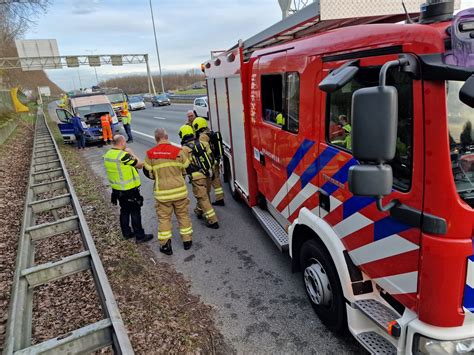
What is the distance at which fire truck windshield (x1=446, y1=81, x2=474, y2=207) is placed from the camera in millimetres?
1873

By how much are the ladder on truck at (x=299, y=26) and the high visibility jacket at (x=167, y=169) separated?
1269mm

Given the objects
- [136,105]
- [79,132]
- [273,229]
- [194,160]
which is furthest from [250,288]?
[136,105]

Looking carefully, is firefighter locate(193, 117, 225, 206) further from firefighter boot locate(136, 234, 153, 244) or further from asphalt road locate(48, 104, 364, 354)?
firefighter boot locate(136, 234, 153, 244)

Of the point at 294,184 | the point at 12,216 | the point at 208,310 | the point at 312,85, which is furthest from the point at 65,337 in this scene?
the point at 12,216

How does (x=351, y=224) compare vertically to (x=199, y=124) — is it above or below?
below

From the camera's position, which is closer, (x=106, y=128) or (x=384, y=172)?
(x=384, y=172)

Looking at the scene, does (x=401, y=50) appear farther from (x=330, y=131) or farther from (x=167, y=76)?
(x=167, y=76)

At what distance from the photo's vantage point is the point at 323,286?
3.19m

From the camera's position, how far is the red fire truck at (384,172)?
182 centimetres

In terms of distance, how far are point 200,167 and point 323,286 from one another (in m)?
3.01

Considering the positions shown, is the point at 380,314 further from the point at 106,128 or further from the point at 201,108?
the point at 201,108

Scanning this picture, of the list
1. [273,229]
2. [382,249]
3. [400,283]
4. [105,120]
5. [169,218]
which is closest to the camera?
[400,283]

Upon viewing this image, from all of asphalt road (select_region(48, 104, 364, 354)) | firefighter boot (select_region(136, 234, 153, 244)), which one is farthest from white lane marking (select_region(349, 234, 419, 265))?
firefighter boot (select_region(136, 234, 153, 244))

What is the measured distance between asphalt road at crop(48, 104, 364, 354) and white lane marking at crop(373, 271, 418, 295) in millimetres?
1013
